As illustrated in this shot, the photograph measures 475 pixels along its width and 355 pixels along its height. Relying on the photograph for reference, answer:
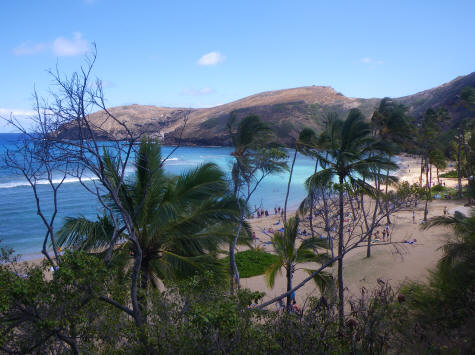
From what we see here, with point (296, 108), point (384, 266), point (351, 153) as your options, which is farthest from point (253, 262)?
point (296, 108)

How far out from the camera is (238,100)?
134750 millimetres

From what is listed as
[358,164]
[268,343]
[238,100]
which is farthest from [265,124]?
[238,100]

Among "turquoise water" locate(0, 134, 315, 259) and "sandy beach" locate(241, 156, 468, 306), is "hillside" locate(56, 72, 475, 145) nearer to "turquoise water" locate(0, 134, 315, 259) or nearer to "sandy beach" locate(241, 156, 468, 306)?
"turquoise water" locate(0, 134, 315, 259)

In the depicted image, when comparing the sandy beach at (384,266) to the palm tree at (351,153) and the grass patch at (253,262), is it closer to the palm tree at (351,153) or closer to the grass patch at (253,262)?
the grass patch at (253,262)

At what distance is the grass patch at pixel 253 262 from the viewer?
16.9 m

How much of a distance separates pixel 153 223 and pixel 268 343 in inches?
122

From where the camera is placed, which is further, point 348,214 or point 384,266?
point 384,266

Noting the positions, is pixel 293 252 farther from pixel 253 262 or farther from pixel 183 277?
pixel 253 262

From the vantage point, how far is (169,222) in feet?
22.8

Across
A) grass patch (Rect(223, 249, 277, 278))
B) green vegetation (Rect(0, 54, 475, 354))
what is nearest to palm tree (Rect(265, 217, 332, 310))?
green vegetation (Rect(0, 54, 475, 354))

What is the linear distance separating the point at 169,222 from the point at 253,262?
38.6ft

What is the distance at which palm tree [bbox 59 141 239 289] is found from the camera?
21.4 feet

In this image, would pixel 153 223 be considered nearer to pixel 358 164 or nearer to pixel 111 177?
pixel 111 177

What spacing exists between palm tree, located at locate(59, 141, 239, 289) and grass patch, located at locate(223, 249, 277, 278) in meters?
9.36
